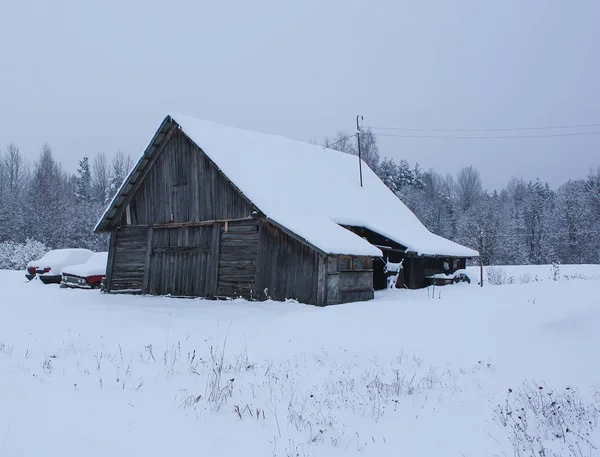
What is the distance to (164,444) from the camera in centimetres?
453

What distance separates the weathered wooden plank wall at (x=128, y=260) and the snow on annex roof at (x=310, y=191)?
217 inches

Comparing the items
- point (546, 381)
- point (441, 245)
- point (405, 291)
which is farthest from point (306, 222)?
Answer: point (546, 381)

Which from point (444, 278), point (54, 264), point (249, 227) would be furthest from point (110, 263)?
point (444, 278)

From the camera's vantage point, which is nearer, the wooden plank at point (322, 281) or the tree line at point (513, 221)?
the wooden plank at point (322, 281)

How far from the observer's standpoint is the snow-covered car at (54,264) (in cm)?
2398

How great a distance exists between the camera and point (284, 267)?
15844mm

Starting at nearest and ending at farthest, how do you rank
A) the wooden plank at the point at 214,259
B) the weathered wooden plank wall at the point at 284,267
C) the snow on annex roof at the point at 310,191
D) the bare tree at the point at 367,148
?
the weathered wooden plank wall at the point at 284,267, the snow on annex roof at the point at 310,191, the wooden plank at the point at 214,259, the bare tree at the point at 367,148

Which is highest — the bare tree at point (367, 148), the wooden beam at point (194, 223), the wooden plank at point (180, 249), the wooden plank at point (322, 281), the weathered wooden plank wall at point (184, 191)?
the bare tree at point (367, 148)

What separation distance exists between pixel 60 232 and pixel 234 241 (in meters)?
36.8

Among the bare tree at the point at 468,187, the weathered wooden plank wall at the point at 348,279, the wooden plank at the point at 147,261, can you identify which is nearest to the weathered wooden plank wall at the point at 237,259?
the weathered wooden plank wall at the point at 348,279

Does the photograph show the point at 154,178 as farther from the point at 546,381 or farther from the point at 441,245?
the point at 546,381

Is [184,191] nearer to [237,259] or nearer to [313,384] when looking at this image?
[237,259]

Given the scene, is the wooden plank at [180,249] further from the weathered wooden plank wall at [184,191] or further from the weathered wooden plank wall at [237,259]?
the weathered wooden plank wall at [184,191]

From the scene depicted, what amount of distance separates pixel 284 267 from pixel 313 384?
9063 mm
